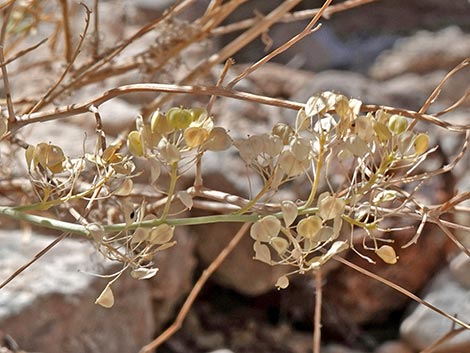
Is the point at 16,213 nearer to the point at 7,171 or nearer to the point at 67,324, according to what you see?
the point at 7,171

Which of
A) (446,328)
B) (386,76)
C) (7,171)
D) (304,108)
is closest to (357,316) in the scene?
(446,328)

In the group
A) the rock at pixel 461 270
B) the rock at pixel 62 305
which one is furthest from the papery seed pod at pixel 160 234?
the rock at pixel 461 270

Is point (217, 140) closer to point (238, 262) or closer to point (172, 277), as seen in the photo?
point (172, 277)

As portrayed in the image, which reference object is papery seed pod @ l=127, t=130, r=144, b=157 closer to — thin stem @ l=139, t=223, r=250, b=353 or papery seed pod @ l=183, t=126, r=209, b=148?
papery seed pod @ l=183, t=126, r=209, b=148

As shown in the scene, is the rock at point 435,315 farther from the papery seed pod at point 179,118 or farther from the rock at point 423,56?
the papery seed pod at point 179,118

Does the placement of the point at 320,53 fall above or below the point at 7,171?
below

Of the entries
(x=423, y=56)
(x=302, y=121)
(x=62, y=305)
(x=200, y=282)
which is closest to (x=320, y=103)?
(x=302, y=121)

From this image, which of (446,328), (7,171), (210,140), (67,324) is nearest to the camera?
(210,140)
